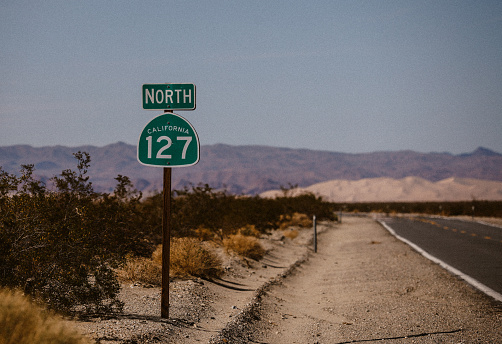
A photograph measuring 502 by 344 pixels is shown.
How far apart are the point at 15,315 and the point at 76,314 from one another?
271cm

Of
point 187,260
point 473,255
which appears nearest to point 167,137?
point 187,260

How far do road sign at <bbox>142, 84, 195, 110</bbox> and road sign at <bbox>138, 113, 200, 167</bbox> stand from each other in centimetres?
16

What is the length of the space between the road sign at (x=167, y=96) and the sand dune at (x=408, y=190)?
132626mm

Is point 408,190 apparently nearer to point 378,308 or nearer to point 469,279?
point 469,279

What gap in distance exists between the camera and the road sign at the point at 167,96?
22.1 feet

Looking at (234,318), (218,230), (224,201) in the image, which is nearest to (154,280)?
(234,318)

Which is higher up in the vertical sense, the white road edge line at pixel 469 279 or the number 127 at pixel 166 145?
the number 127 at pixel 166 145

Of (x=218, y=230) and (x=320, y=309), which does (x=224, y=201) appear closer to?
(x=218, y=230)

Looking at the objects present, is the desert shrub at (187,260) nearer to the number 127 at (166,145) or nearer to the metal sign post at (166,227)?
the metal sign post at (166,227)

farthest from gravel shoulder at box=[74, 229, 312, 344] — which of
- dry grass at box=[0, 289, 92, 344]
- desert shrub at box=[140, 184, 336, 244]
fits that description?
desert shrub at box=[140, 184, 336, 244]

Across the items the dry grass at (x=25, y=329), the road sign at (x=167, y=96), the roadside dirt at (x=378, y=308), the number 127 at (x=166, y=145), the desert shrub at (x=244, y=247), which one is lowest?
the roadside dirt at (x=378, y=308)

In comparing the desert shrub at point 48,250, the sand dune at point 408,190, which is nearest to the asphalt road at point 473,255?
the desert shrub at point 48,250

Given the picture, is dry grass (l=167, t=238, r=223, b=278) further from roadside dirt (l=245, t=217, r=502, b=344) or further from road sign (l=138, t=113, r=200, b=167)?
road sign (l=138, t=113, r=200, b=167)

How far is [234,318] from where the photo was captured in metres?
7.58
